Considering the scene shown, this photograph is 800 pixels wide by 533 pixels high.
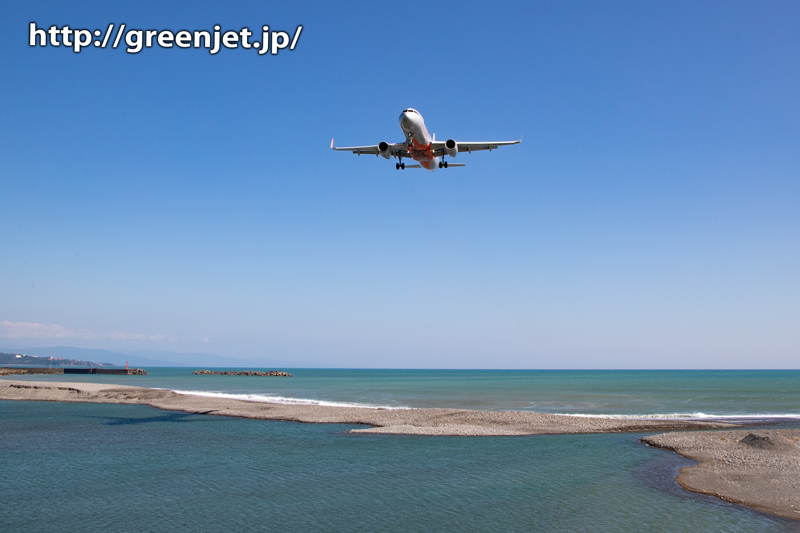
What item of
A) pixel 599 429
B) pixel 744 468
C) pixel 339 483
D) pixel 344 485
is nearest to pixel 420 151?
pixel 599 429

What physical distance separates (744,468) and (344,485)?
18506 millimetres

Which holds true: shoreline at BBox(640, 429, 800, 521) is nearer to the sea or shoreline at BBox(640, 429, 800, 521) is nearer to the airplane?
the sea

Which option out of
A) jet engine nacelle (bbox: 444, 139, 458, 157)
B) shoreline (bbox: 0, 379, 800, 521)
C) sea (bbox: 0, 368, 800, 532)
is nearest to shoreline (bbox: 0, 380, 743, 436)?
shoreline (bbox: 0, 379, 800, 521)

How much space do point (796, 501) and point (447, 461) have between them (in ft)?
48.8

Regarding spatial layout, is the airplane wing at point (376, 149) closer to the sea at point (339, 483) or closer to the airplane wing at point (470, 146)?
the airplane wing at point (470, 146)

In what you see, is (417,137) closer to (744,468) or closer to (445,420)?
(445,420)

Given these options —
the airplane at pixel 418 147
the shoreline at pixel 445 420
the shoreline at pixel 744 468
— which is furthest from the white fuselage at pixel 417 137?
the shoreline at pixel 744 468

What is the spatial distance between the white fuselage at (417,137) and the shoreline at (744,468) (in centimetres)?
2509

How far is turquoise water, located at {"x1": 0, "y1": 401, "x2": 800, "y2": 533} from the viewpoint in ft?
59.3

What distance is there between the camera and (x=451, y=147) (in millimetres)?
38969

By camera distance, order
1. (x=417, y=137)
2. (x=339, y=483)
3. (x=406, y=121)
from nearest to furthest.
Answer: (x=339, y=483)
(x=406, y=121)
(x=417, y=137)

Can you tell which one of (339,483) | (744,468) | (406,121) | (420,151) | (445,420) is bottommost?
(445,420)

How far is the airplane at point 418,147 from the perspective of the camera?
37.1m

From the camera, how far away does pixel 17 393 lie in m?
65.1
